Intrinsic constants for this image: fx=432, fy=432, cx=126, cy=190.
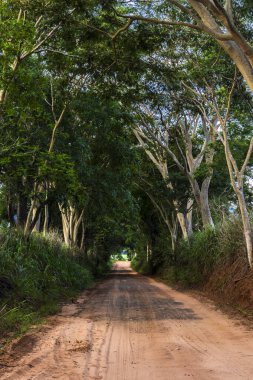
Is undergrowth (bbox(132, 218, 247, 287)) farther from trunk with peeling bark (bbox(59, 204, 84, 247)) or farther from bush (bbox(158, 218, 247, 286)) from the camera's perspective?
trunk with peeling bark (bbox(59, 204, 84, 247))

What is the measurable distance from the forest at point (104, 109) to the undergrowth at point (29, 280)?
47 mm

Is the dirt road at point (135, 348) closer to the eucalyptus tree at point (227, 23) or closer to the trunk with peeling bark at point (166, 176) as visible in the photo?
the eucalyptus tree at point (227, 23)

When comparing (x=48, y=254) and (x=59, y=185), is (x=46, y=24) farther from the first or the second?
(x=48, y=254)

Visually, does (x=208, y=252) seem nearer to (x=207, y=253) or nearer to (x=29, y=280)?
(x=207, y=253)

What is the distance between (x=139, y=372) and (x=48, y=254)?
11.3 m

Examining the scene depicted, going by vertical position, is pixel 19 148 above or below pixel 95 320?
above

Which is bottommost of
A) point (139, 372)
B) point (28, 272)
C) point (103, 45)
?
point (139, 372)

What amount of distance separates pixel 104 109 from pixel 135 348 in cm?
1208

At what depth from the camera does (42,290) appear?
1301 centimetres

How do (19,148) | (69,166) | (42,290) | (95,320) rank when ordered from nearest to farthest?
1. (95,320)
2. (19,148)
3. (69,166)
4. (42,290)

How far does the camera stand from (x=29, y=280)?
11.9 m

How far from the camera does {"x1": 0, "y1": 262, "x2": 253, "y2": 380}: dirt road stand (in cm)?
539

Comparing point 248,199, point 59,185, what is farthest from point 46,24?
point 248,199

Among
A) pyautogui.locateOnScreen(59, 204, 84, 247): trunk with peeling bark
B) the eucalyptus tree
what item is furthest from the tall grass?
pyautogui.locateOnScreen(59, 204, 84, 247): trunk with peeling bark
